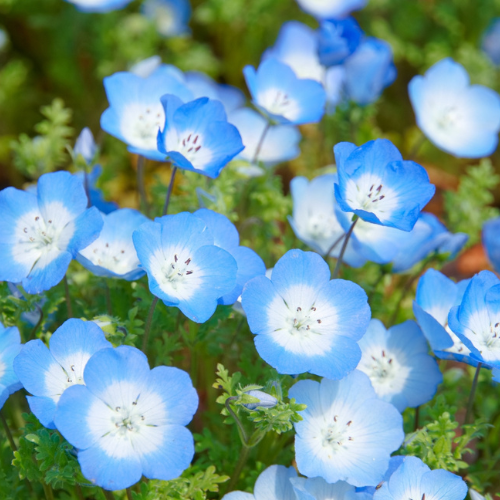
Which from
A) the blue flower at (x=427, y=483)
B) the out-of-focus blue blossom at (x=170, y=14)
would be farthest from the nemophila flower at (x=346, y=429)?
the out-of-focus blue blossom at (x=170, y=14)

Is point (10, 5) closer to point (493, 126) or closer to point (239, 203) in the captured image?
point (239, 203)

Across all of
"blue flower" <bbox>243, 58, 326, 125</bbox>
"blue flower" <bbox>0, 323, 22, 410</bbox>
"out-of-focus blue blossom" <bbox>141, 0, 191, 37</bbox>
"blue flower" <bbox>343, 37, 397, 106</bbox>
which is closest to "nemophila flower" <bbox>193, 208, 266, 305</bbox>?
"blue flower" <bbox>0, 323, 22, 410</bbox>

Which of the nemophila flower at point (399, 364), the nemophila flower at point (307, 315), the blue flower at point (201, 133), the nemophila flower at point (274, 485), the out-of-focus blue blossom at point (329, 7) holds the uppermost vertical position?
the blue flower at point (201, 133)

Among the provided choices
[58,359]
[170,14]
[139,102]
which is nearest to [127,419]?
[58,359]

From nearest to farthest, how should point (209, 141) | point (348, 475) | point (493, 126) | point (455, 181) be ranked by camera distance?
1. point (348, 475)
2. point (209, 141)
3. point (493, 126)
4. point (455, 181)

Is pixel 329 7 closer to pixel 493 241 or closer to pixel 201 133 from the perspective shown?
pixel 493 241

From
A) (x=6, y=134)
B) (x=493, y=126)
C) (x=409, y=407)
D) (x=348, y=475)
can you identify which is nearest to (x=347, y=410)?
(x=348, y=475)

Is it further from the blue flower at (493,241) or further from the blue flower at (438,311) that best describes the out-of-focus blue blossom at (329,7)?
the blue flower at (438,311)
